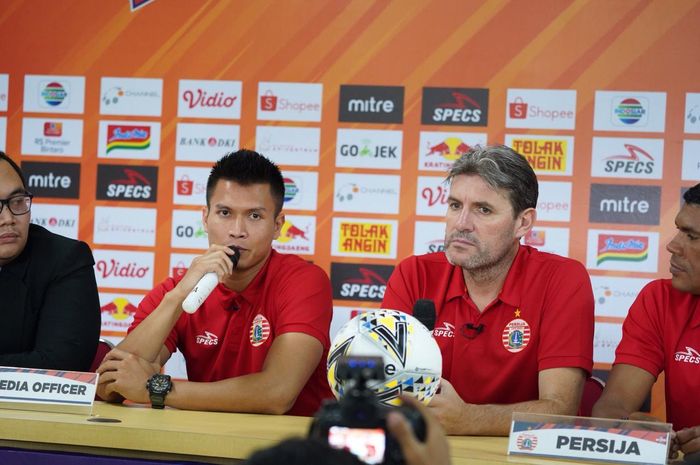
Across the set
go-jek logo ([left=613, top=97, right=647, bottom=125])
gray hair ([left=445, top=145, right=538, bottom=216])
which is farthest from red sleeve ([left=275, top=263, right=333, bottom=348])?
go-jek logo ([left=613, top=97, right=647, bottom=125])

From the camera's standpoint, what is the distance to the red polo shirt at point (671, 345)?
2.55m

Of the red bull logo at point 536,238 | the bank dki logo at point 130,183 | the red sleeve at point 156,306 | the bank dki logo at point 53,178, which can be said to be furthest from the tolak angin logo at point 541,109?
the bank dki logo at point 53,178

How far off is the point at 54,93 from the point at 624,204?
275cm

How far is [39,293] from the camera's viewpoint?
2764 millimetres

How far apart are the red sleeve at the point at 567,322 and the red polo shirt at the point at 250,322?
0.67 m

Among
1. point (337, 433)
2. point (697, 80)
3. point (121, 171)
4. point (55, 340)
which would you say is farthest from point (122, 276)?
point (337, 433)

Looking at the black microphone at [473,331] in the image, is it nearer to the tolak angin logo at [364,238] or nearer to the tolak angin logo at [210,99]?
the tolak angin logo at [364,238]

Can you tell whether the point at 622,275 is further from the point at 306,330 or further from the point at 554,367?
the point at 306,330

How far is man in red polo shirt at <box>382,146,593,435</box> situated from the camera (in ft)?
8.40

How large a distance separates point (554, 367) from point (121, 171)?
256cm

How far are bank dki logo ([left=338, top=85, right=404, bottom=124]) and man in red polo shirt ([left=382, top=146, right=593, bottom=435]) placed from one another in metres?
1.41

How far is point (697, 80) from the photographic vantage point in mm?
3809

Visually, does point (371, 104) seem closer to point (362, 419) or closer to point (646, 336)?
point (646, 336)

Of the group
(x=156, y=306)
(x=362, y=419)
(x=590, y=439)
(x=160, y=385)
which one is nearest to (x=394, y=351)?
(x=590, y=439)
